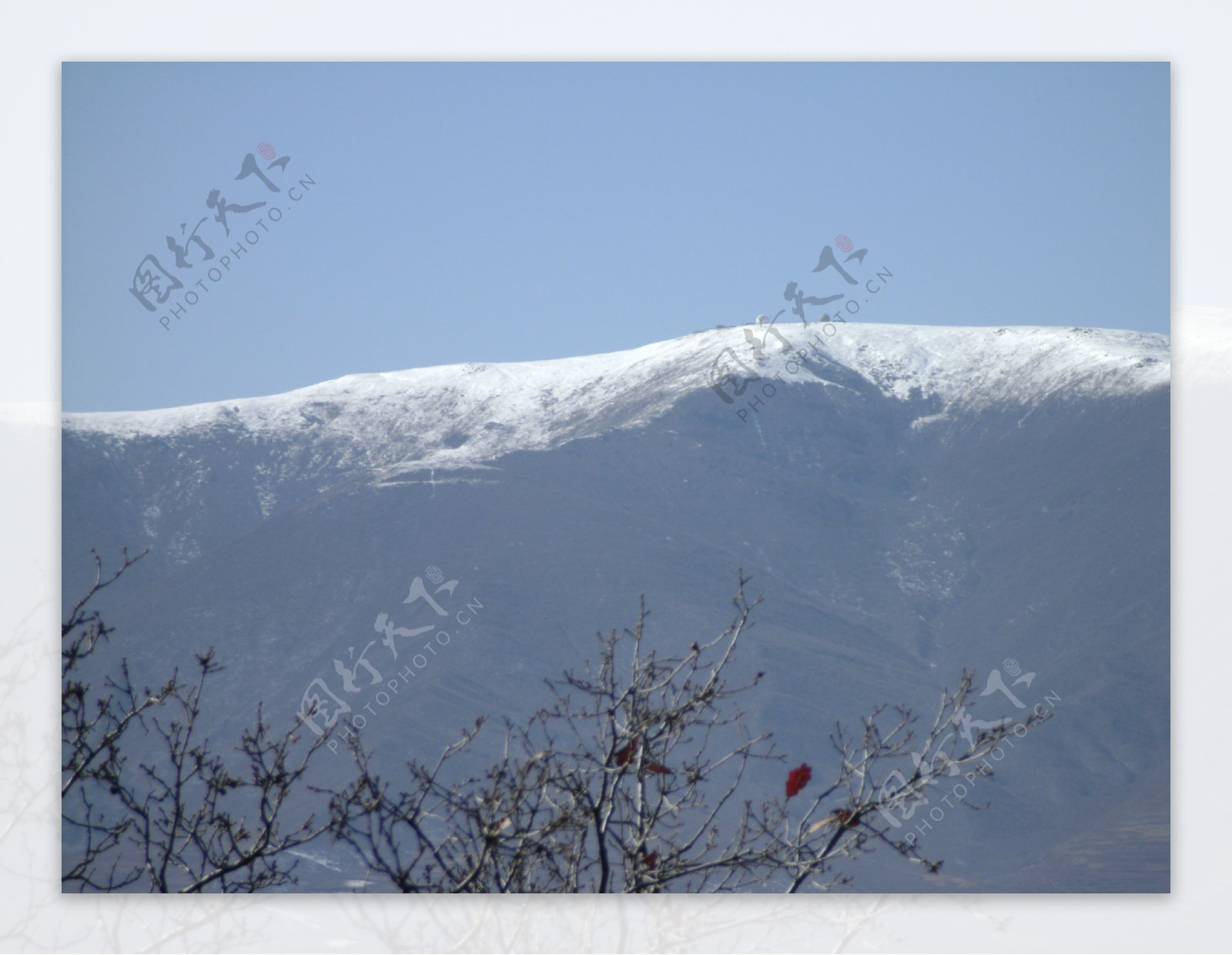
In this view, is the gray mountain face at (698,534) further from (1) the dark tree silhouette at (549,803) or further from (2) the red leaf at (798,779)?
(2) the red leaf at (798,779)

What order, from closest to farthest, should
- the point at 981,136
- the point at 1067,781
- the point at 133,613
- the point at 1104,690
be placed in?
the point at 981,136, the point at 1104,690, the point at 133,613, the point at 1067,781

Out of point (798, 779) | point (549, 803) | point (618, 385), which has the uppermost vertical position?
point (618, 385)

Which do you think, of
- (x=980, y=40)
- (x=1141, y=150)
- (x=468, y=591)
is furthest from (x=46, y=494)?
(x=468, y=591)

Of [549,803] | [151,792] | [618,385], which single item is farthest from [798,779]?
[618,385]

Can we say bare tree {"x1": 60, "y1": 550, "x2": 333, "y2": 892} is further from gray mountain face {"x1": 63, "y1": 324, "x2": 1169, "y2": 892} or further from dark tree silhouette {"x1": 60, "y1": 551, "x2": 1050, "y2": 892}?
gray mountain face {"x1": 63, "y1": 324, "x2": 1169, "y2": 892}

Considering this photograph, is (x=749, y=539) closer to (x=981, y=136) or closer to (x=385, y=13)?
(x=981, y=136)

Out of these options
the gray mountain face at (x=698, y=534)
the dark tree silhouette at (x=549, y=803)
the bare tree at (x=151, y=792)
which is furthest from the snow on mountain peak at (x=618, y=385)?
the dark tree silhouette at (x=549, y=803)

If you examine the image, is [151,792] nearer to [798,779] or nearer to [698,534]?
[798,779]
